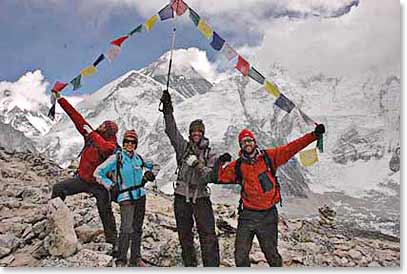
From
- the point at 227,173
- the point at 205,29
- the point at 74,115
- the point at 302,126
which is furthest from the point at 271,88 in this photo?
the point at 74,115

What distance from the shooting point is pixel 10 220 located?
127 inches

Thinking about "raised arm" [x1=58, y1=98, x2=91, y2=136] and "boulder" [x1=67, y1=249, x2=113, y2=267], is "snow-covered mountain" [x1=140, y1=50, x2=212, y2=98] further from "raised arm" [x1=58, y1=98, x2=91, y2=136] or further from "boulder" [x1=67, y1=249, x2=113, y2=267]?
"boulder" [x1=67, y1=249, x2=113, y2=267]

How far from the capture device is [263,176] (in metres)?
2.86

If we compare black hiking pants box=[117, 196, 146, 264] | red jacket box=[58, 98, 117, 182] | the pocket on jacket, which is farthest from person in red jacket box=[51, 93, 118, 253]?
the pocket on jacket

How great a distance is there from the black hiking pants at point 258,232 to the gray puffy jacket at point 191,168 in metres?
0.25

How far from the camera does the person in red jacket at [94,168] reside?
10.3 feet

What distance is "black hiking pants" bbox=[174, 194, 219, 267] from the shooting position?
9.72ft

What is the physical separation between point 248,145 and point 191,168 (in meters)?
0.31

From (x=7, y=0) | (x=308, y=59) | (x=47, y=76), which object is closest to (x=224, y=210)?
(x=308, y=59)

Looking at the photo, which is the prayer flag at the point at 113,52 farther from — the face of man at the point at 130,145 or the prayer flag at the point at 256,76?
the prayer flag at the point at 256,76

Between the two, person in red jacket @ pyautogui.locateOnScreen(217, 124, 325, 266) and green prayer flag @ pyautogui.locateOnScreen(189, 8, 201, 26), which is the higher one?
green prayer flag @ pyautogui.locateOnScreen(189, 8, 201, 26)

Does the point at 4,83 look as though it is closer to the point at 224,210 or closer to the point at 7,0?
the point at 7,0

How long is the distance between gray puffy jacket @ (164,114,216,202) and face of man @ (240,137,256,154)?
17 centimetres

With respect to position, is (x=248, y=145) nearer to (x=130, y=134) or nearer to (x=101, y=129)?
(x=130, y=134)
